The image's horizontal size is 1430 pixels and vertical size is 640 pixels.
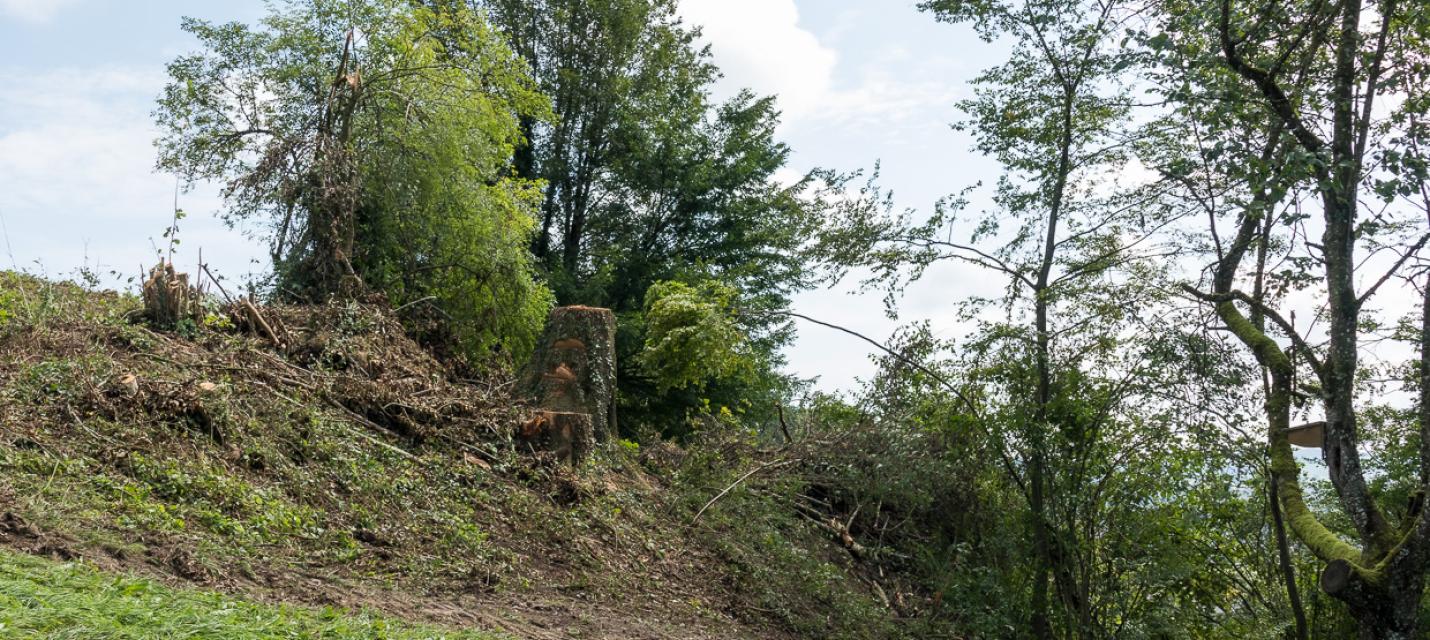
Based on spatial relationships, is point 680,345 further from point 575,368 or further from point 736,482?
point 736,482

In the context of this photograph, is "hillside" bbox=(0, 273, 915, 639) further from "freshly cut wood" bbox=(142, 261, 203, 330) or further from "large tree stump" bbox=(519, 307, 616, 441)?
"large tree stump" bbox=(519, 307, 616, 441)

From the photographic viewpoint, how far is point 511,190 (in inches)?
787

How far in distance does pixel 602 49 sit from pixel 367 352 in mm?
15068

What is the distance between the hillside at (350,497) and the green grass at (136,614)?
6 cm

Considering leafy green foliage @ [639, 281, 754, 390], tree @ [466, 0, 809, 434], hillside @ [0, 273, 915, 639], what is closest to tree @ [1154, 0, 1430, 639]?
hillside @ [0, 273, 915, 639]

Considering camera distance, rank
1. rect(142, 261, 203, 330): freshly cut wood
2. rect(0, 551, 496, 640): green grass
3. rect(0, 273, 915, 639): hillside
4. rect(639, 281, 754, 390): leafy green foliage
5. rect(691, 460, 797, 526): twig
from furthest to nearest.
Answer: rect(639, 281, 754, 390): leafy green foliage, rect(691, 460, 797, 526): twig, rect(142, 261, 203, 330): freshly cut wood, rect(0, 273, 915, 639): hillside, rect(0, 551, 496, 640): green grass

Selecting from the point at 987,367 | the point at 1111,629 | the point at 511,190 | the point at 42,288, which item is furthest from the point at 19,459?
the point at 511,190

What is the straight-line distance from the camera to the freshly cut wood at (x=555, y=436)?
1034 centimetres

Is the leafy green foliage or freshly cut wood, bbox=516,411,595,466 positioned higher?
the leafy green foliage

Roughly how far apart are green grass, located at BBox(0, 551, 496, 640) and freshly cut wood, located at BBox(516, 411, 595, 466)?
14.9ft

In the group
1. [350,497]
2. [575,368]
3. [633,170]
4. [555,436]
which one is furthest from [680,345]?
[633,170]

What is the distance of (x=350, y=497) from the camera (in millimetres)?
8180

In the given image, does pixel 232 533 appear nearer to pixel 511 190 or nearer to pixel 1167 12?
pixel 1167 12

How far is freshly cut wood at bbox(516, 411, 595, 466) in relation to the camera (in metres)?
10.3
